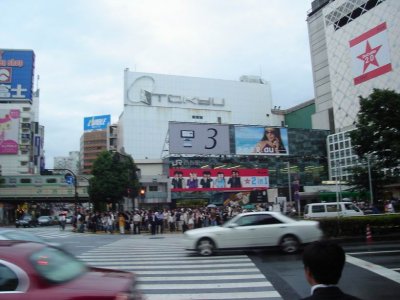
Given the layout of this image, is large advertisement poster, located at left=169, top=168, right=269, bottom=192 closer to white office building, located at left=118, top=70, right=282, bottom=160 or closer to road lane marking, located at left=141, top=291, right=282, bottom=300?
white office building, located at left=118, top=70, right=282, bottom=160

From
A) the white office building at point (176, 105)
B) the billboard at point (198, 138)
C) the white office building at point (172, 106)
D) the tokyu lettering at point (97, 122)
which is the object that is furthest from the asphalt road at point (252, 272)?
the tokyu lettering at point (97, 122)

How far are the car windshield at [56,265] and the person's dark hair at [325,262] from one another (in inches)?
108

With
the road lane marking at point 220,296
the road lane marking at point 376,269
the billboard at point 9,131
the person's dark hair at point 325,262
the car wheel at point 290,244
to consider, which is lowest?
the road lane marking at point 220,296

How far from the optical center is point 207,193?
6216 centimetres

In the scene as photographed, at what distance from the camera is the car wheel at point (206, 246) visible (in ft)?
47.4

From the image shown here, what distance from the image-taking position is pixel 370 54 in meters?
68.0

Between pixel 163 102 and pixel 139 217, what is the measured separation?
7035 centimetres

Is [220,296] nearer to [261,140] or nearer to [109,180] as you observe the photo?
[109,180]

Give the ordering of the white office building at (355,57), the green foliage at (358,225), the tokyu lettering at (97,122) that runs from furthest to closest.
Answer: the tokyu lettering at (97,122) < the white office building at (355,57) < the green foliage at (358,225)

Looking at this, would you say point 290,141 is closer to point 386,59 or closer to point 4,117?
point 386,59

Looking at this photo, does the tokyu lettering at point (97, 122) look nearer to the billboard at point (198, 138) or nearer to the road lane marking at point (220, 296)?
the billboard at point (198, 138)

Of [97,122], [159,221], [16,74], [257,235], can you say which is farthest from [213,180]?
[97,122]

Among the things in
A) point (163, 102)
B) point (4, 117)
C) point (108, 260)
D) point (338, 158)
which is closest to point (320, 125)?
point (338, 158)

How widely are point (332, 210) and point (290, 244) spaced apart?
13643 mm
